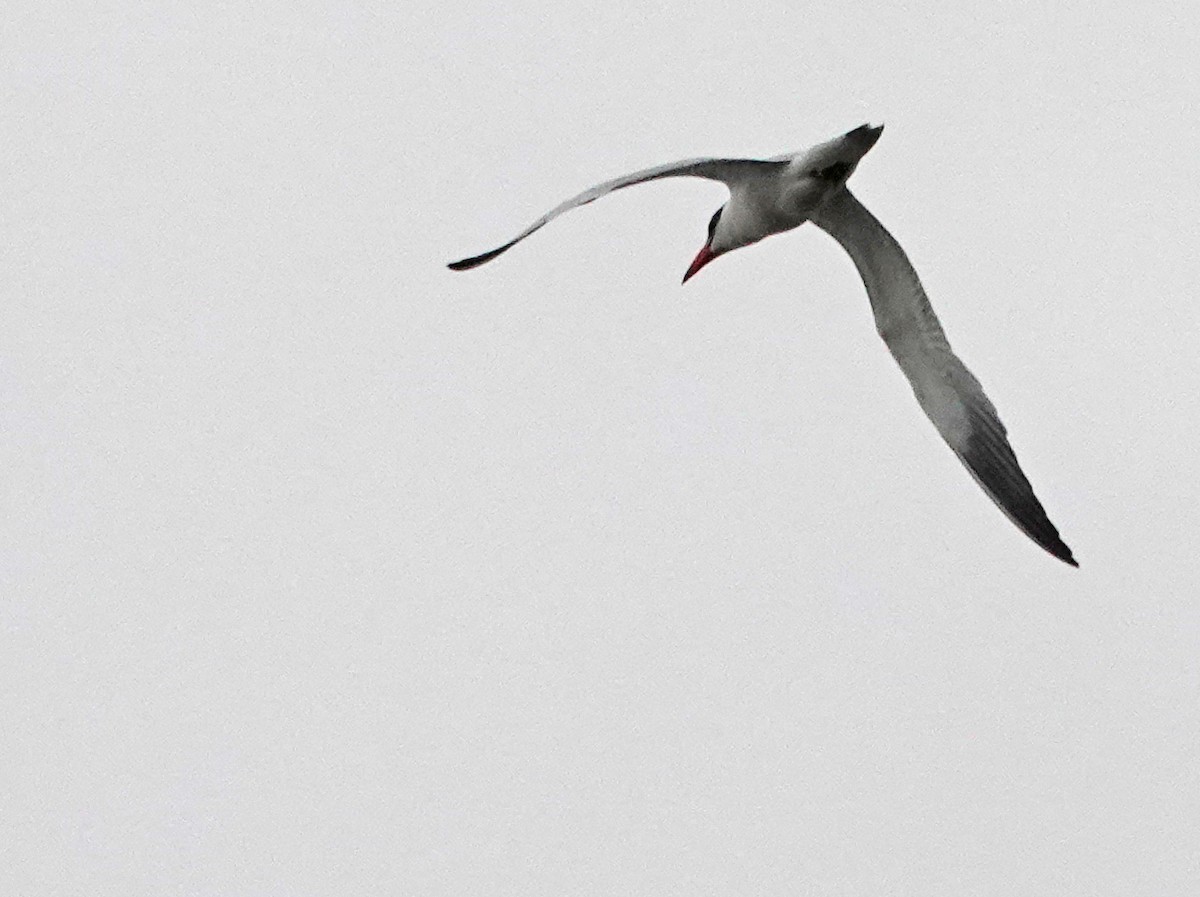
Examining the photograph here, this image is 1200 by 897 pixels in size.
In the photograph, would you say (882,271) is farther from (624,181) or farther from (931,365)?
(624,181)

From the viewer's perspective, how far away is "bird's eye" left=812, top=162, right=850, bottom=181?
1286 cm

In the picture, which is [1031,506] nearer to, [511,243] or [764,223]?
[764,223]

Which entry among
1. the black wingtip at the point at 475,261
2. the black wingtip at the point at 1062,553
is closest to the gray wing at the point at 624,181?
the black wingtip at the point at 475,261

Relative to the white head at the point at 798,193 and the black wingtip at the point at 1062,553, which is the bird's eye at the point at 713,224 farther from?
the black wingtip at the point at 1062,553

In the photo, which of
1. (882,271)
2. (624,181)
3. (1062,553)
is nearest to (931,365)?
(882,271)

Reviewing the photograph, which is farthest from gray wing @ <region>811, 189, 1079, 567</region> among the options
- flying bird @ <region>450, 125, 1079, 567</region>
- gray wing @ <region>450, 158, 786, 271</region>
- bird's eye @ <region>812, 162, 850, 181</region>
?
gray wing @ <region>450, 158, 786, 271</region>

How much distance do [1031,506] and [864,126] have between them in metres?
2.75

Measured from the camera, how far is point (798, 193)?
13109mm

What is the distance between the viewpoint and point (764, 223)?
44.3 ft

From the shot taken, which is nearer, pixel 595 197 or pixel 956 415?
pixel 595 197

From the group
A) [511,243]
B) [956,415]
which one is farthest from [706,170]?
[956,415]

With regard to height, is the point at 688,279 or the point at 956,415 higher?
the point at 688,279

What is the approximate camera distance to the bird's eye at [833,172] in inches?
506

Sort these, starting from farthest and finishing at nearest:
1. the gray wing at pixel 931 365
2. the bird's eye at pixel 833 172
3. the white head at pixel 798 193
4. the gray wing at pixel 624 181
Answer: the gray wing at pixel 931 365 → the bird's eye at pixel 833 172 → the white head at pixel 798 193 → the gray wing at pixel 624 181
